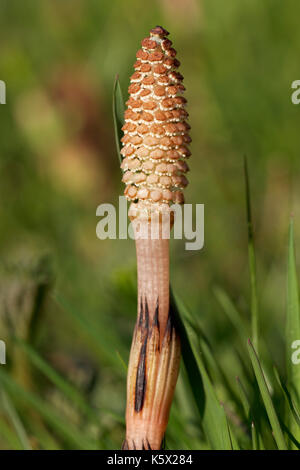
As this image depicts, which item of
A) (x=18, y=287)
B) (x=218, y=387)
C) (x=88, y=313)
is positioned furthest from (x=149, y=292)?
(x=88, y=313)

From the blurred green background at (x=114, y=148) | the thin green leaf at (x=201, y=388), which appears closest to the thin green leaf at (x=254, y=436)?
the thin green leaf at (x=201, y=388)

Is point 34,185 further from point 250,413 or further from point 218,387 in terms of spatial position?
point 250,413

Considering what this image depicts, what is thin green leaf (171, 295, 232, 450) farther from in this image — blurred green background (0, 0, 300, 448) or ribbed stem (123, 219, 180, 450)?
blurred green background (0, 0, 300, 448)

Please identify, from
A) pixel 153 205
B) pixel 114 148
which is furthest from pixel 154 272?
pixel 114 148

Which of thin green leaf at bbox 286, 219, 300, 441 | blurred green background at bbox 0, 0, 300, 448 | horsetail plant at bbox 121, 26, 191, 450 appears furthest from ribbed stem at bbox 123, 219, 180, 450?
blurred green background at bbox 0, 0, 300, 448

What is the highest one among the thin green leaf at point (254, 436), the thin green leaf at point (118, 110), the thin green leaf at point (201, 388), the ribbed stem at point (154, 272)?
the thin green leaf at point (118, 110)

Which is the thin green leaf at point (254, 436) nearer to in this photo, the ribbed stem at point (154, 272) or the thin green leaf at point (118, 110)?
the ribbed stem at point (154, 272)
